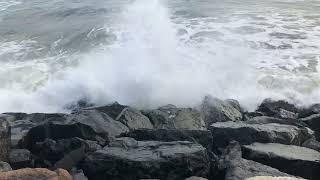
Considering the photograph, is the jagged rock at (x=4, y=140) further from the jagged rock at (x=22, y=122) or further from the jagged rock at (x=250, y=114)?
the jagged rock at (x=250, y=114)

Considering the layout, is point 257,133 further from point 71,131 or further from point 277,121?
point 71,131

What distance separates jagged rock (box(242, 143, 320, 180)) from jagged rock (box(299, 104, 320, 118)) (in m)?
1.76

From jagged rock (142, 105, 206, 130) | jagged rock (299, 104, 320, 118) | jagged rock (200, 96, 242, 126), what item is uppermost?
jagged rock (142, 105, 206, 130)

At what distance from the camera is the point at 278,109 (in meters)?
6.18

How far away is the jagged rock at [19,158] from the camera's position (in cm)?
423

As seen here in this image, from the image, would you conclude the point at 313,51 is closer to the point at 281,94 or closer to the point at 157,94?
the point at 281,94

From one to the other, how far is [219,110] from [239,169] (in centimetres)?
217

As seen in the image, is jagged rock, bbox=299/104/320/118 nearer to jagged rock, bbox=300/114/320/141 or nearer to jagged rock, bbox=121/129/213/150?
jagged rock, bbox=300/114/320/141

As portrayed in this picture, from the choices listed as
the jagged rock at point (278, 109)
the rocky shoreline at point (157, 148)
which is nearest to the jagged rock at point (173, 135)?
the rocky shoreline at point (157, 148)

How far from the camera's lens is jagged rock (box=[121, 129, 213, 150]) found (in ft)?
14.8

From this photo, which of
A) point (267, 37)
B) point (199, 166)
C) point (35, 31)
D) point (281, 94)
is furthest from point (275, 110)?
point (35, 31)

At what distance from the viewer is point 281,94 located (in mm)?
6906

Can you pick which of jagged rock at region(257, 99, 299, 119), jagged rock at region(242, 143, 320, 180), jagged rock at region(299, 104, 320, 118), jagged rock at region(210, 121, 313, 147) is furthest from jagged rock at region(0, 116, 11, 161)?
jagged rock at region(299, 104, 320, 118)

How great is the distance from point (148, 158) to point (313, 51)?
5782 millimetres
